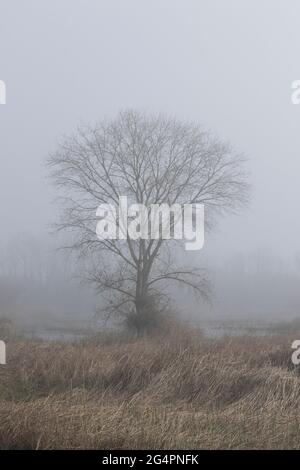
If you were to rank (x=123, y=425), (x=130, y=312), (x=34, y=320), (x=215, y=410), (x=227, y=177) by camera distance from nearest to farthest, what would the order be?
(x=123, y=425) → (x=215, y=410) → (x=130, y=312) → (x=227, y=177) → (x=34, y=320)

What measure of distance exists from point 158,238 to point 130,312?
12.7 ft

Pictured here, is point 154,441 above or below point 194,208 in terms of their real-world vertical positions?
below

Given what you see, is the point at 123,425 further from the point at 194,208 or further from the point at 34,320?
the point at 34,320

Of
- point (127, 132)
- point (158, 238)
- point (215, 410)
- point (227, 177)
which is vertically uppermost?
point (127, 132)

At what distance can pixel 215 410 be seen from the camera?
9.11 meters

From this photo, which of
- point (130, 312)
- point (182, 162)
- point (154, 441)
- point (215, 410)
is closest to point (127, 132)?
point (182, 162)

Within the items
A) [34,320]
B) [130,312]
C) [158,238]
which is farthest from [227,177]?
[34,320]

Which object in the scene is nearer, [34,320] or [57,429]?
[57,429]

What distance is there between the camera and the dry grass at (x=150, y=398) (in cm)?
707

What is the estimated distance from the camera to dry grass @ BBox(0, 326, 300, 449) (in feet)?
23.2

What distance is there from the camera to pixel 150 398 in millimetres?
9742

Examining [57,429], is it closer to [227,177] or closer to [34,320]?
[227,177]
